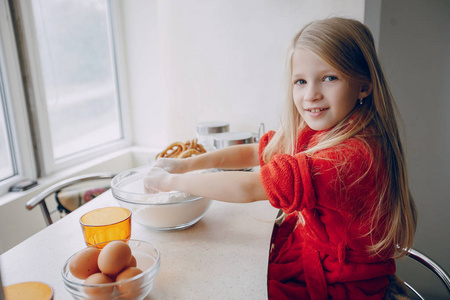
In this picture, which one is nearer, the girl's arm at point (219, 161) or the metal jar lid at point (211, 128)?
the girl's arm at point (219, 161)

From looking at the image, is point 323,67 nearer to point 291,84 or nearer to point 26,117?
point 291,84

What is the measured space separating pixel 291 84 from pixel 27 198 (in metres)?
1.30

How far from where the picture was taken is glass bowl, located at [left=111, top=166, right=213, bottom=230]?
2.80 ft

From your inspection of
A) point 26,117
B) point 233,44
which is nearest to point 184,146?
point 233,44

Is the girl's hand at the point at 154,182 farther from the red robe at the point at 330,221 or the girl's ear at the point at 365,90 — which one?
the girl's ear at the point at 365,90

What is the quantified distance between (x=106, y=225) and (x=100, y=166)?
134cm

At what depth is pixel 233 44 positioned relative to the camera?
5.72 ft

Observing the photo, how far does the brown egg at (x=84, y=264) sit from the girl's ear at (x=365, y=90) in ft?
2.33

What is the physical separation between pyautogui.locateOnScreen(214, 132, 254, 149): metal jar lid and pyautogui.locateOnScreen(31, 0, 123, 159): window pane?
954 mm

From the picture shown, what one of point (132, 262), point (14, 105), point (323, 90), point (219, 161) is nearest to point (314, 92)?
point (323, 90)

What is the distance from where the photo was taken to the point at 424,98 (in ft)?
5.20

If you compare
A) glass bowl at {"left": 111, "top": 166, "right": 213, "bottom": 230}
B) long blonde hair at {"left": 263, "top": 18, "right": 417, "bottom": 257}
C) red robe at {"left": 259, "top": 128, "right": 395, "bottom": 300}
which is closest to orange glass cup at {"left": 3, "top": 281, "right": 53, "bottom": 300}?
glass bowl at {"left": 111, "top": 166, "right": 213, "bottom": 230}

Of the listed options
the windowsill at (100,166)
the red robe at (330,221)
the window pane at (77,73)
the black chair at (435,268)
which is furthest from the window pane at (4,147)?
the black chair at (435,268)

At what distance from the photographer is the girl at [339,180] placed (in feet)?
2.44
